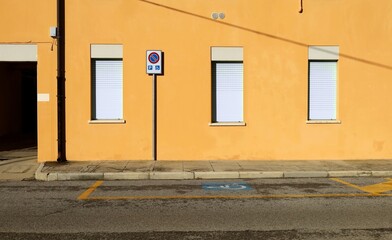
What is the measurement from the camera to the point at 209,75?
501 inches

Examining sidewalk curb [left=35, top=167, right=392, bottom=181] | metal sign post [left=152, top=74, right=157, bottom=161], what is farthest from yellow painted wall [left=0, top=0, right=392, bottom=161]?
sidewalk curb [left=35, top=167, right=392, bottom=181]

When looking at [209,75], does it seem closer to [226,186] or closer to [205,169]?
[205,169]

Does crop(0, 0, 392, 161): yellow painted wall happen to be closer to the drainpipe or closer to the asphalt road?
the drainpipe

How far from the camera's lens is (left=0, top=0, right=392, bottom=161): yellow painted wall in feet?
41.3

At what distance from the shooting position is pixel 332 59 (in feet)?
42.5

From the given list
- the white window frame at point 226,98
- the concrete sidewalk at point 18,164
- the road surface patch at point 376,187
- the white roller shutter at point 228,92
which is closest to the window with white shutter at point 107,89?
the concrete sidewalk at point 18,164

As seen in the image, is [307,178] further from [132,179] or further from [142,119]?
[142,119]

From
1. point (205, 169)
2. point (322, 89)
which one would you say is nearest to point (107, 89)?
point (205, 169)

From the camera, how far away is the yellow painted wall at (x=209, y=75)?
12602 millimetres

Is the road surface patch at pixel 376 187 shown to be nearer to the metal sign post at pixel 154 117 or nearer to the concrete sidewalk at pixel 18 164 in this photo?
the metal sign post at pixel 154 117

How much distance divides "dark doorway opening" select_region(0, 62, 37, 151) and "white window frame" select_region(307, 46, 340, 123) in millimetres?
11128

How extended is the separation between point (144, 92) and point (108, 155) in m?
2.14

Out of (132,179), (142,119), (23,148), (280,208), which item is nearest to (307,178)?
(280,208)

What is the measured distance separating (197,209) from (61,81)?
710 cm
